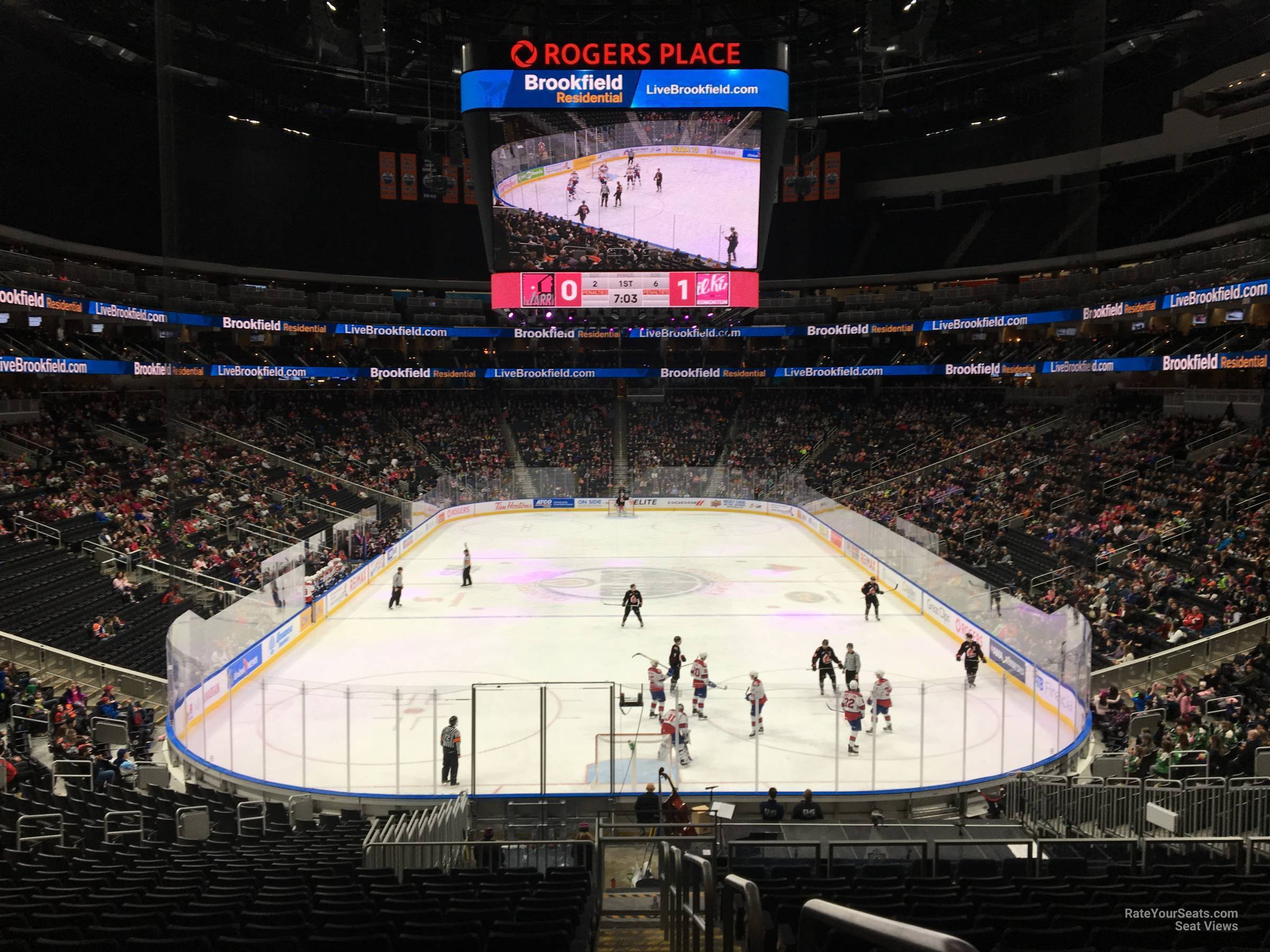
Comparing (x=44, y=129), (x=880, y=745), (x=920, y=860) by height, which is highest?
(x=44, y=129)

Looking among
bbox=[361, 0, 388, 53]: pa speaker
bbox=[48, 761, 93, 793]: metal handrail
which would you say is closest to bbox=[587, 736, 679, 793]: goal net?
bbox=[48, 761, 93, 793]: metal handrail

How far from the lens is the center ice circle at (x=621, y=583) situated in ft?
92.0

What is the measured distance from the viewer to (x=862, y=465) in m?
41.9

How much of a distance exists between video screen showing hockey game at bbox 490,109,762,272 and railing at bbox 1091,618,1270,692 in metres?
15.2

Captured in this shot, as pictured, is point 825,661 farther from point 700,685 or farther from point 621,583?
point 621,583

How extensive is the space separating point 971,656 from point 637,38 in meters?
18.9

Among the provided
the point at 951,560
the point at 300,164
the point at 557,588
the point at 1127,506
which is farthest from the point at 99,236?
the point at 1127,506

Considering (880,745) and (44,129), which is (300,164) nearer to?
(44,129)

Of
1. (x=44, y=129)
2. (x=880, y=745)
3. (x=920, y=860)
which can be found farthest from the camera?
(x=44, y=129)

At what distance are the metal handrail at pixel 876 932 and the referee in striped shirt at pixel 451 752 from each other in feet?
37.4

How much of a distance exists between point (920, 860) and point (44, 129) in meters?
36.8

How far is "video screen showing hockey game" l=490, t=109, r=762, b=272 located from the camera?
85.8ft

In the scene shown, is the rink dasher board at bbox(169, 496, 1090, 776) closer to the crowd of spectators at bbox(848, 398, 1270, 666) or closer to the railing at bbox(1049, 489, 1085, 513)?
the crowd of spectators at bbox(848, 398, 1270, 666)

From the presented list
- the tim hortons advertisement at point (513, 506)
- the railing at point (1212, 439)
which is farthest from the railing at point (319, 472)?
the railing at point (1212, 439)
